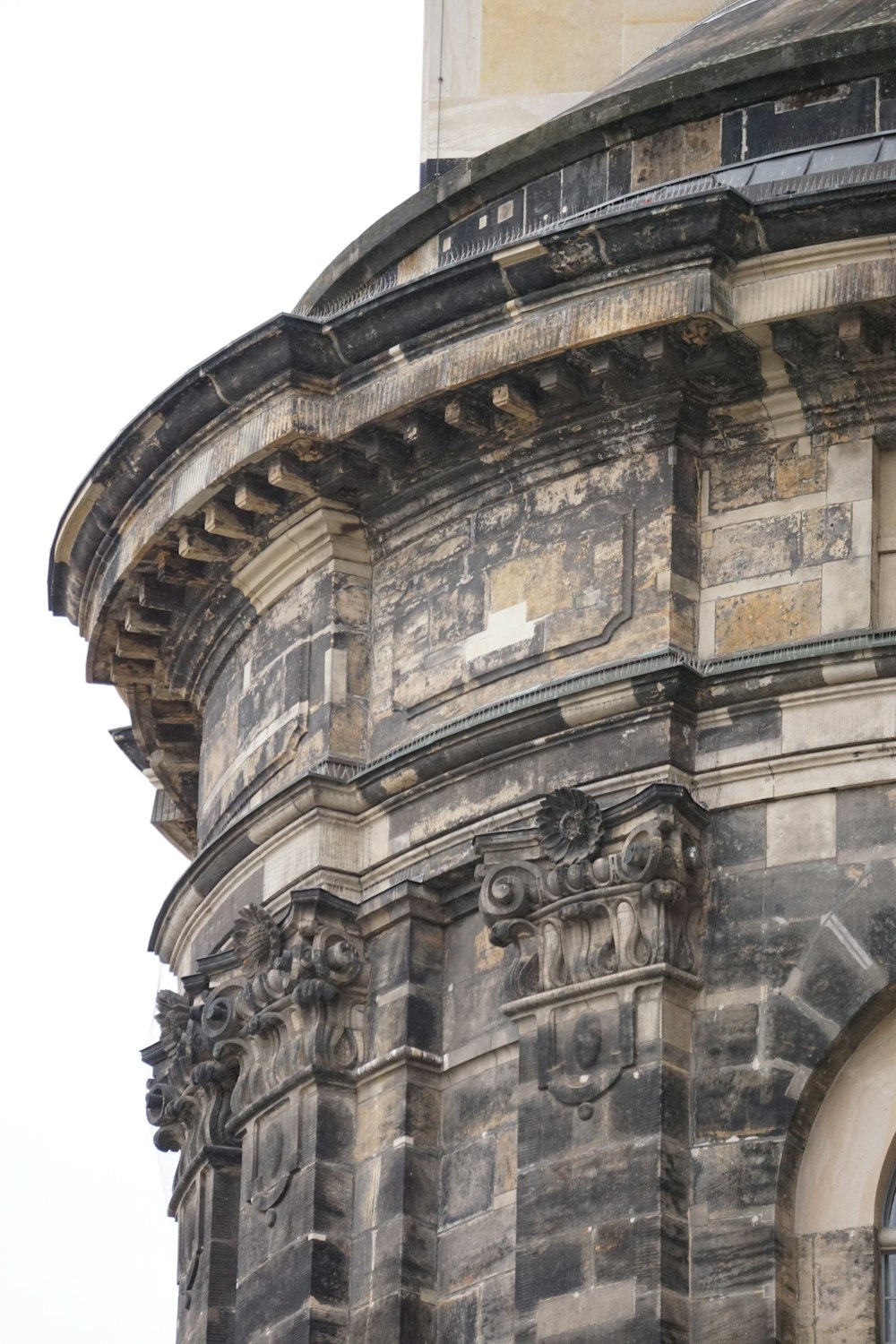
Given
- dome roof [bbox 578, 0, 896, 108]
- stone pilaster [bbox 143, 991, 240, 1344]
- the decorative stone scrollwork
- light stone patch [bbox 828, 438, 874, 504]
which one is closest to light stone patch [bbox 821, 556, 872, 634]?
light stone patch [bbox 828, 438, 874, 504]

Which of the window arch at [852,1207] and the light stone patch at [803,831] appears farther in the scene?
the light stone patch at [803,831]

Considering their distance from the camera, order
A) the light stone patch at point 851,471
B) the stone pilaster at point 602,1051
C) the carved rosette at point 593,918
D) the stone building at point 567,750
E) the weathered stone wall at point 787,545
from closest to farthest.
→ the stone pilaster at point 602,1051 < the stone building at point 567,750 < the carved rosette at point 593,918 < the weathered stone wall at point 787,545 < the light stone patch at point 851,471

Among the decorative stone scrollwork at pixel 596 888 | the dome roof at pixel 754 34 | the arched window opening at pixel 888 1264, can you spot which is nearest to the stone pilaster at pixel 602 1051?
the decorative stone scrollwork at pixel 596 888

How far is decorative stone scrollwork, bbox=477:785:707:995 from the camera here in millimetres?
21094

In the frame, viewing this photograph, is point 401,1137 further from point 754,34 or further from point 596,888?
point 754,34

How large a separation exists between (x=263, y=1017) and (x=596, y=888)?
2.86 metres

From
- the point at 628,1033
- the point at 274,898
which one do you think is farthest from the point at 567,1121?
the point at 274,898

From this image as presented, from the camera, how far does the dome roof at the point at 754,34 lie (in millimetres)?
23848

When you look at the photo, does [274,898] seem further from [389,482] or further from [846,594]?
[846,594]

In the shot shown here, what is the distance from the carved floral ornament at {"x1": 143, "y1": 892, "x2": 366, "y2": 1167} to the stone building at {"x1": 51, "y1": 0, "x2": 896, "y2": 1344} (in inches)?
1.4

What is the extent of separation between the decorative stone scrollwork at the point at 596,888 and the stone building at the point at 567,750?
0.03 meters

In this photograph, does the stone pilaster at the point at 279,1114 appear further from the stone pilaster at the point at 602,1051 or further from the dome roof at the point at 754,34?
the dome roof at the point at 754,34

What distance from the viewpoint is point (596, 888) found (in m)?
21.4

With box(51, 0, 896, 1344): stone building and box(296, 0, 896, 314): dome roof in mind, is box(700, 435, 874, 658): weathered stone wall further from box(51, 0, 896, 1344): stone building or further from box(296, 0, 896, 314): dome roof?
box(296, 0, 896, 314): dome roof
